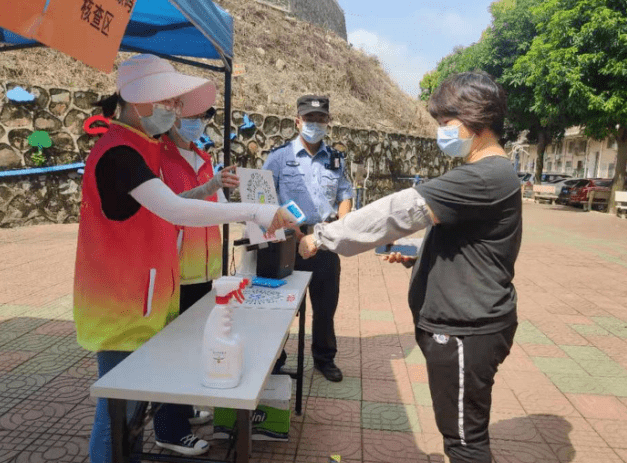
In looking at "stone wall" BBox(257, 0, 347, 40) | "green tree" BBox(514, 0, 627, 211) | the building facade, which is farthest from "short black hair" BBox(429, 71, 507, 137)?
the building facade

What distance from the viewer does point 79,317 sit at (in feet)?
6.81

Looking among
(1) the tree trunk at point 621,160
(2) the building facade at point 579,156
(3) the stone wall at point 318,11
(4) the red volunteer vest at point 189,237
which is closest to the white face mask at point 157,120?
(4) the red volunteer vest at point 189,237

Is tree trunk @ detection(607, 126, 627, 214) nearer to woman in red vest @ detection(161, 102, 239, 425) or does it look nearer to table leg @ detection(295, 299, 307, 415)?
table leg @ detection(295, 299, 307, 415)

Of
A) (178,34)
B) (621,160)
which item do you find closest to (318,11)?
(621,160)

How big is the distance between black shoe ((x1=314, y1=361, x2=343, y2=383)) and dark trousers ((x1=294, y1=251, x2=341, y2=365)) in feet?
0.10

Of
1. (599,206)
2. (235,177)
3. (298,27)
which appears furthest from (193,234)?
(599,206)

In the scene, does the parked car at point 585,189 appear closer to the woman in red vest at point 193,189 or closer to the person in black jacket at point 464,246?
the woman in red vest at point 193,189

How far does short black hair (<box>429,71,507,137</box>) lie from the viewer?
2.01 m

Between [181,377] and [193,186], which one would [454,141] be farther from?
[193,186]

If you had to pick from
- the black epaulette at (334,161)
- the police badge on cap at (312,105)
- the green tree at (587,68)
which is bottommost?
the black epaulette at (334,161)

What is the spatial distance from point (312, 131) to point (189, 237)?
1.52 metres

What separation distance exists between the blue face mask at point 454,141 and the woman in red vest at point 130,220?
724 millimetres

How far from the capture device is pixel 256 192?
303cm

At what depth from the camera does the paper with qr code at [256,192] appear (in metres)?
2.82
